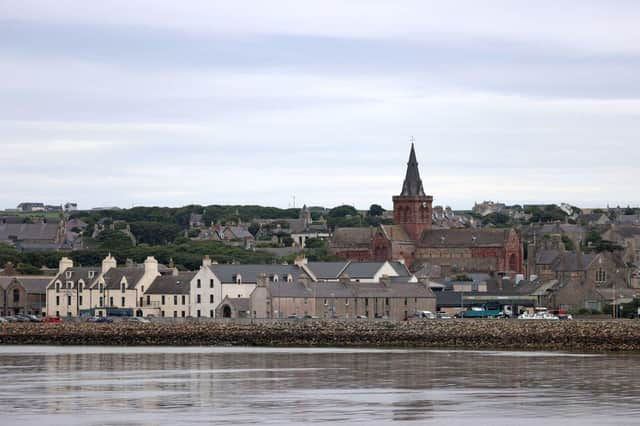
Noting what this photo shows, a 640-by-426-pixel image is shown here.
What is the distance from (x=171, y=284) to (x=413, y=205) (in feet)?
208

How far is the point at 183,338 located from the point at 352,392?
3909 centimetres

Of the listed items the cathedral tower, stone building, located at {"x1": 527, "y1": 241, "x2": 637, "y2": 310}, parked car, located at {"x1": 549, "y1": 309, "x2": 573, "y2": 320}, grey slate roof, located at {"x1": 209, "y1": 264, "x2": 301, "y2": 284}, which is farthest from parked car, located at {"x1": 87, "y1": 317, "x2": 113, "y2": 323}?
the cathedral tower

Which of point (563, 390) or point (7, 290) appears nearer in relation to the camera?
point (563, 390)

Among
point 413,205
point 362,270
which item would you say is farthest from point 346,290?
point 413,205

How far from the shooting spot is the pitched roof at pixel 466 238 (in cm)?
16725

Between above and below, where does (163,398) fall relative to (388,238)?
below

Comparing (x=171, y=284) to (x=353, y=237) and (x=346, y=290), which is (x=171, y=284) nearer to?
(x=346, y=290)

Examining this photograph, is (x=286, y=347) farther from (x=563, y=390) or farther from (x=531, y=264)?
(x=531, y=264)

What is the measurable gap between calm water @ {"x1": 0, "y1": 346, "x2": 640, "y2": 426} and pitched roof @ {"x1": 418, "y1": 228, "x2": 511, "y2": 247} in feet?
317

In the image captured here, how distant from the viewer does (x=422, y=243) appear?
173m

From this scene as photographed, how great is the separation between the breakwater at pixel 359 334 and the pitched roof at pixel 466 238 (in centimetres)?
7162

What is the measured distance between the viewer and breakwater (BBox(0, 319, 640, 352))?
78812 mm

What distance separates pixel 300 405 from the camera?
148 feet

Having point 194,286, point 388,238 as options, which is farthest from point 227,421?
point 388,238
